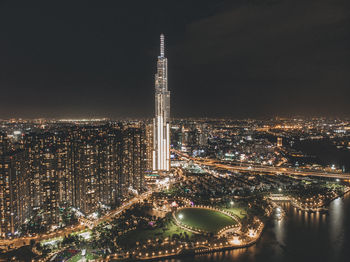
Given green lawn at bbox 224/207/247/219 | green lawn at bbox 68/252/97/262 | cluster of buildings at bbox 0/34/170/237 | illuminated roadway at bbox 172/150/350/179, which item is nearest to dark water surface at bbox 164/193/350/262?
green lawn at bbox 224/207/247/219

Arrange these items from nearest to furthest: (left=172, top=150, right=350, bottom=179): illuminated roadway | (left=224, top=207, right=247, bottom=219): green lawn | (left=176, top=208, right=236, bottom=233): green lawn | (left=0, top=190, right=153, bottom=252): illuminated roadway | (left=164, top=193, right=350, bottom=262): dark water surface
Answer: (left=164, top=193, right=350, bottom=262): dark water surface → (left=0, top=190, right=153, bottom=252): illuminated roadway → (left=176, top=208, right=236, bottom=233): green lawn → (left=224, top=207, right=247, bottom=219): green lawn → (left=172, top=150, right=350, bottom=179): illuminated roadway

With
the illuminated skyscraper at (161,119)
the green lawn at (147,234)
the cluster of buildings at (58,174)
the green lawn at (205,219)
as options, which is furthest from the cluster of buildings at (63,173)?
the illuminated skyscraper at (161,119)

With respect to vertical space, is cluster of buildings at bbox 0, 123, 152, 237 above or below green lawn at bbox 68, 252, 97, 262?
above

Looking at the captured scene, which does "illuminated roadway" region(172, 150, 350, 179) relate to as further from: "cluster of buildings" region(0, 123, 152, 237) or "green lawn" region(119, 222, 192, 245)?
"green lawn" region(119, 222, 192, 245)

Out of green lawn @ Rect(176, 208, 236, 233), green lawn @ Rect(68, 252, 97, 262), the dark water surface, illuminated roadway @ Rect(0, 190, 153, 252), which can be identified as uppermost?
illuminated roadway @ Rect(0, 190, 153, 252)

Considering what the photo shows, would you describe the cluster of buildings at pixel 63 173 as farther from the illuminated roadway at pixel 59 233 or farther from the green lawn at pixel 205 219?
the green lawn at pixel 205 219

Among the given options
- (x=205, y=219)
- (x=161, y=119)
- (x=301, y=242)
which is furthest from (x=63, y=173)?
(x=301, y=242)
